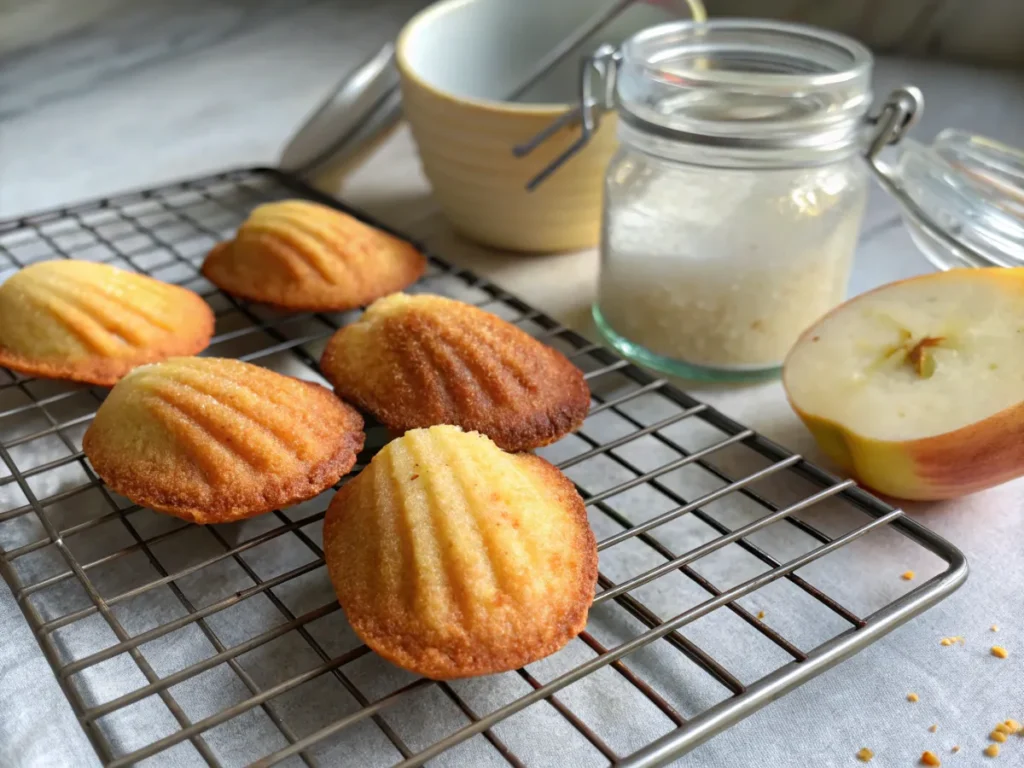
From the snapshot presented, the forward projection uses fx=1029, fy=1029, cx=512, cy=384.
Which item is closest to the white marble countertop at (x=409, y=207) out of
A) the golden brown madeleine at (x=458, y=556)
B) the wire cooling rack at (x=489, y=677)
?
the wire cooling rack at (x=489, y=677)

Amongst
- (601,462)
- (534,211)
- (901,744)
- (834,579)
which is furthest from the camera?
(534,211)

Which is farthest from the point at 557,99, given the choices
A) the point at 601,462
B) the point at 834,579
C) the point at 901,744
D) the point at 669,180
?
the point at 901,744

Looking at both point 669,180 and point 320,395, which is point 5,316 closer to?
point 320,395

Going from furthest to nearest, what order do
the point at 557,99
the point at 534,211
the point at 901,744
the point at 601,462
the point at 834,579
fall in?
1. the point at 557,99
2. the point at 534,211
3. the point at 601,462
4. the point at 834,579
5. the point at 901,744

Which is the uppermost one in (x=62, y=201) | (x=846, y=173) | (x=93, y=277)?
(x=846, y=173)

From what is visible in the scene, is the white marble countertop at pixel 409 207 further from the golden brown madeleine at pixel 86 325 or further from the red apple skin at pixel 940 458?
the golden brown madeleine at pixel 86 325

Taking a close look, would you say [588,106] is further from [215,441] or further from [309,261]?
[215,441]
